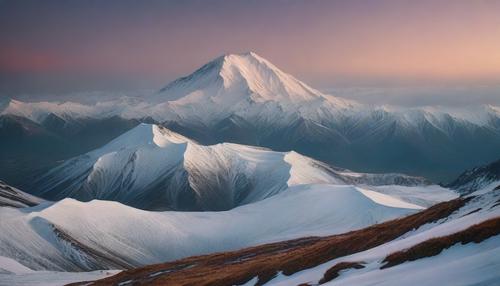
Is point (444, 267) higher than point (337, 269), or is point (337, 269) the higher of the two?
point (444, 267)

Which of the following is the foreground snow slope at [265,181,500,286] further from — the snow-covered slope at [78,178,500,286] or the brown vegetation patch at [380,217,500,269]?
the brown vegetation patch at [380,217,500,269]

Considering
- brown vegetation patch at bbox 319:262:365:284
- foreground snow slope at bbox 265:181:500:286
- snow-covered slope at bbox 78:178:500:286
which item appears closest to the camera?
foreground snow slope at bbox 265:181:500:286

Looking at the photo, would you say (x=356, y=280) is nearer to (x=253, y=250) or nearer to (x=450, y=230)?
(x=450, y=230)

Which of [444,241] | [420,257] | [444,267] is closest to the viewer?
[444,267]

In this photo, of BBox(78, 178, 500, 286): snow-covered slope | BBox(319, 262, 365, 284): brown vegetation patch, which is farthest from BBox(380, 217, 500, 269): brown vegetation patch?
BBox(319, 262, 365, 284): brown vegetation patch

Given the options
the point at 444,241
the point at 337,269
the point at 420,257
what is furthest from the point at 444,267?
the point at 337,269

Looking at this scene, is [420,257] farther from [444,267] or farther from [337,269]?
[337,269]

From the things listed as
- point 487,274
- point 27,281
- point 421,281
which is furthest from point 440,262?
point 27,281

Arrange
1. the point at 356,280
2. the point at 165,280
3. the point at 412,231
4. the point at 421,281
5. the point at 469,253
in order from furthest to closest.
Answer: the point at 165,280 < the point at 412,231 < the point at 356,280 < the point at 469,253 < the point at 421,281
